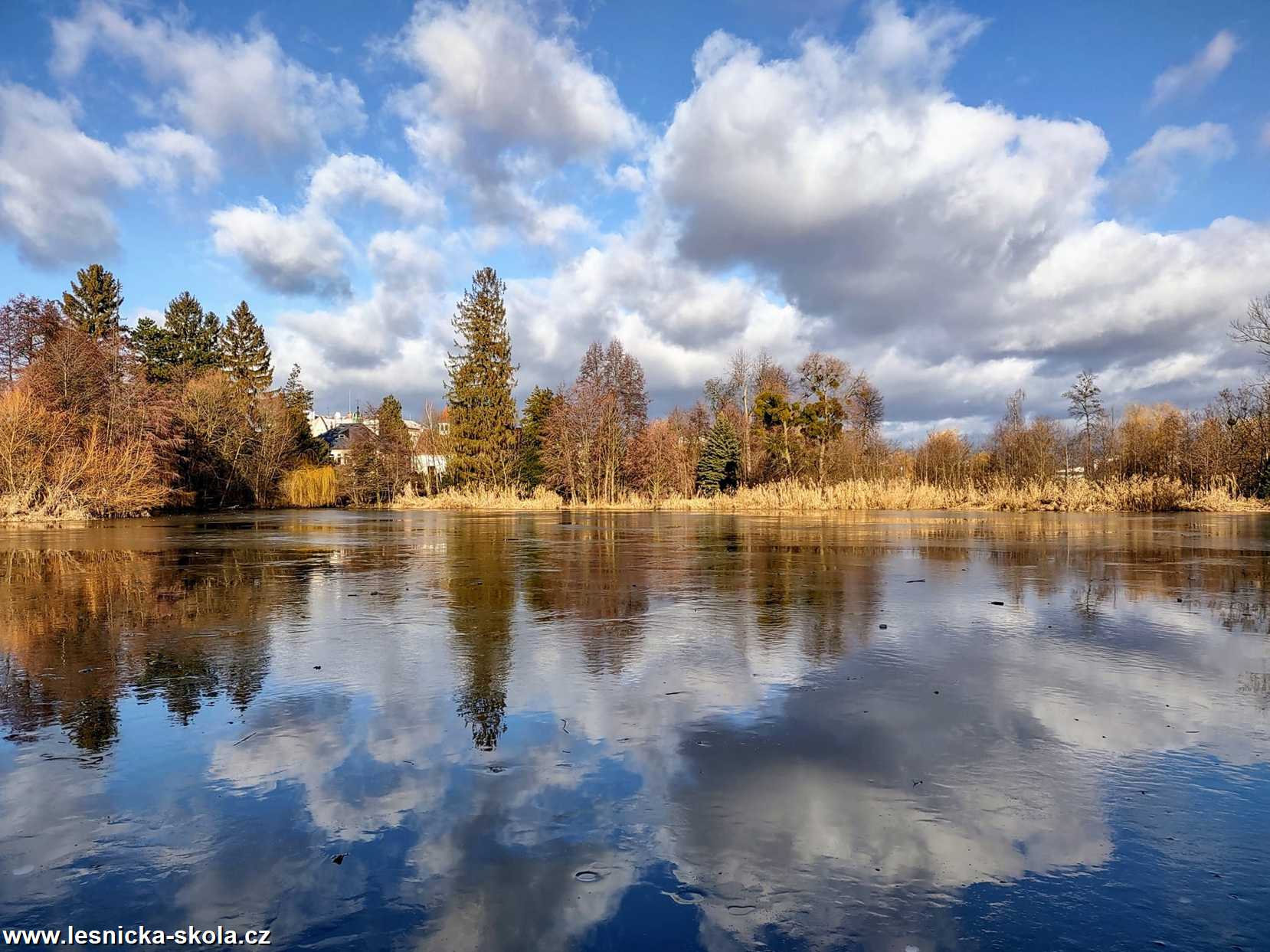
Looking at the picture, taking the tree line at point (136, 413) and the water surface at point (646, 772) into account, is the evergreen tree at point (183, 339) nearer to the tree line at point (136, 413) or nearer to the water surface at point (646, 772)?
the tree line at point (136, 413)

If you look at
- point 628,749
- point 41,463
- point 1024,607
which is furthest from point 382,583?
point 41,463

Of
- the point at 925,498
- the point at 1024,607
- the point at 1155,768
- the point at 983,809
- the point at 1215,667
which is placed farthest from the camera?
the point at 925,498

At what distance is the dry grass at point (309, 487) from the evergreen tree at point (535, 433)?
1377 centimetres

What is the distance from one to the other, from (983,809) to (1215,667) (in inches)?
126

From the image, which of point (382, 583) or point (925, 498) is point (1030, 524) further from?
point (382, 583)

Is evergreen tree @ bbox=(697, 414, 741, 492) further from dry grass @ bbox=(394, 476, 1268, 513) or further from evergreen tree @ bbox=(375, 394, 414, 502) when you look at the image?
evergreen tree @ bbox=(375, 394, 414, 502)

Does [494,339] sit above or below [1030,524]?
above

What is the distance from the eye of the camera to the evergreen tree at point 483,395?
4641 cm

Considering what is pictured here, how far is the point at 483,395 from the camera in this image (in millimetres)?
46344

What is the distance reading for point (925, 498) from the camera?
31281 mm

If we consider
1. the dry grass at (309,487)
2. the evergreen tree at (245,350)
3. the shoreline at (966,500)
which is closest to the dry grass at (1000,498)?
the shoreline at (966,500)

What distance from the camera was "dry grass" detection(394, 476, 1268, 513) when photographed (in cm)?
2825

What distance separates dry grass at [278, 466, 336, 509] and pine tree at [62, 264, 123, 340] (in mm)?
19219

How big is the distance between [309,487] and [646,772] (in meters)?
53.3
